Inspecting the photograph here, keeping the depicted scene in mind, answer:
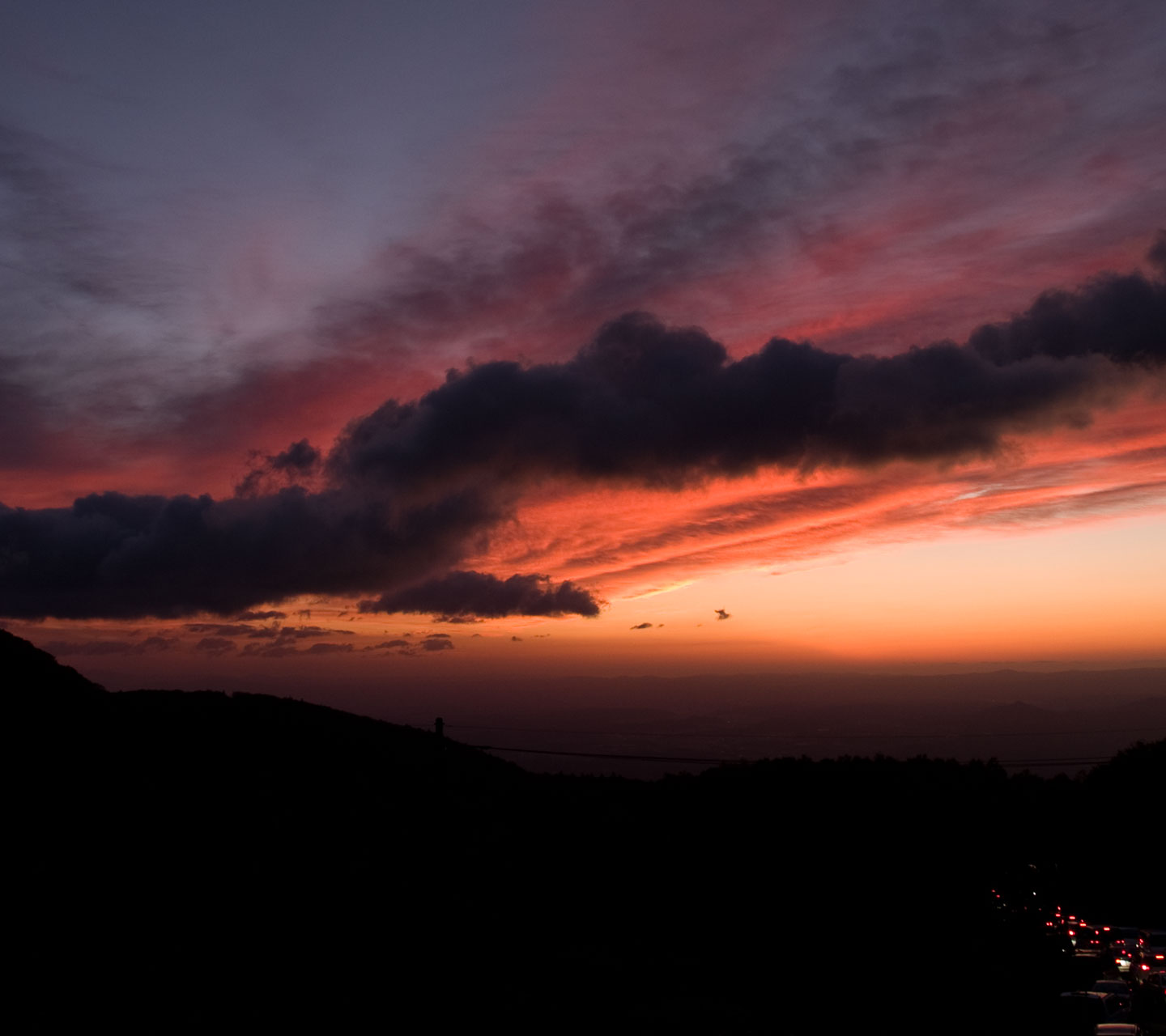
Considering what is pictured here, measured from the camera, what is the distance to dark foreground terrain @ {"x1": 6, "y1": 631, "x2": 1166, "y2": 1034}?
19984 millimetres

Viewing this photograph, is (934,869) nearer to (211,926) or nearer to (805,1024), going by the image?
(805,1024)

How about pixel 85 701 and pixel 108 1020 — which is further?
pixel 85 701

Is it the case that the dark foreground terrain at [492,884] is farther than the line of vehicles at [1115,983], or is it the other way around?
the line of vehicles at [1115,983]

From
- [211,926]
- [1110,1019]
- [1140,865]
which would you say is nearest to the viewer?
[211,926]

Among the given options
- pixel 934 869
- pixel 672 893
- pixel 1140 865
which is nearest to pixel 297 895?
pixel 672 893

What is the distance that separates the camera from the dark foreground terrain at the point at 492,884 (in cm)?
1998

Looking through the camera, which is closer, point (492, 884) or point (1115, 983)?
point (1115, 983)

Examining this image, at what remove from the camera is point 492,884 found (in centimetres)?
3083

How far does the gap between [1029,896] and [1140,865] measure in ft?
49.0

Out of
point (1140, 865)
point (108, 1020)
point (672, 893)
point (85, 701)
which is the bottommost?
point (1140, 865)

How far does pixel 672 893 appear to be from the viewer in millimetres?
36500

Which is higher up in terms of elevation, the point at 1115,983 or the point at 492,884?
the point at 492,884

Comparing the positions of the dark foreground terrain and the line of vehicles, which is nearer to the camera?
the dark foreground terrain

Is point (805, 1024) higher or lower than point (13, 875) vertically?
lower
